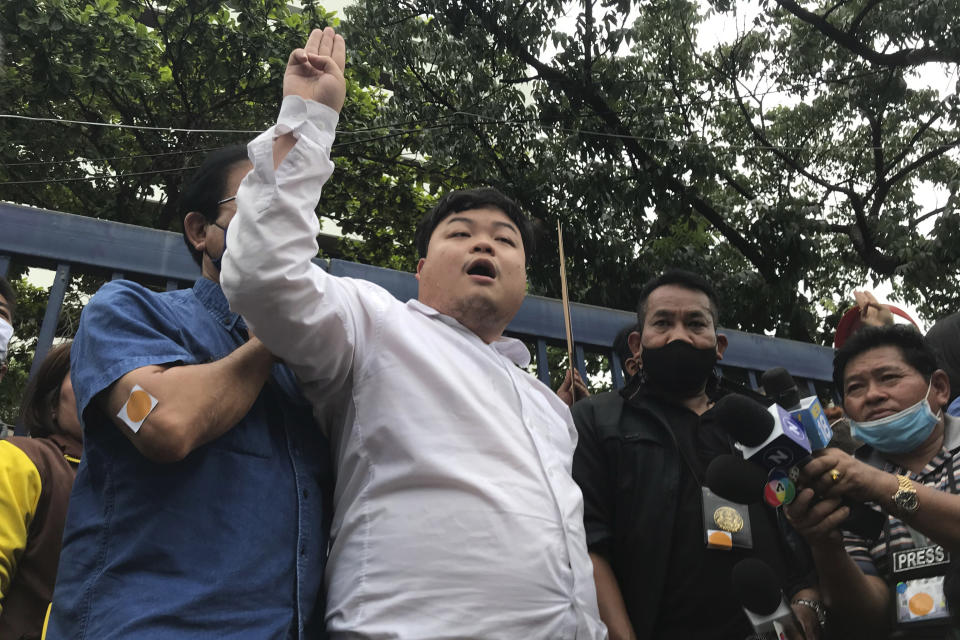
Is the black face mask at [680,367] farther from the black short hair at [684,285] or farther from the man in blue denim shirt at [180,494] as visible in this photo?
the man in blue denim shirt at [180,494]

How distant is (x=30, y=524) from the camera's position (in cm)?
216

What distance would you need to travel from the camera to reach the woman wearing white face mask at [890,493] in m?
1.91

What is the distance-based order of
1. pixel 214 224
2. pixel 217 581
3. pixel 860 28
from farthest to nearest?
pixel 860 28 → pixel 214 224 → pixel 217 581

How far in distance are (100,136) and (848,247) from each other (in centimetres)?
954

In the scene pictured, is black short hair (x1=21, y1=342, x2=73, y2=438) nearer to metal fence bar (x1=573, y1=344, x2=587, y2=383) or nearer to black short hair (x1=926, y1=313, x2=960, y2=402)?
metal fence bar (x1=573, y1=344, x2=587, y2=383)

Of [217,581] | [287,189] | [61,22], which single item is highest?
[61,22]

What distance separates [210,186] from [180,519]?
843mm

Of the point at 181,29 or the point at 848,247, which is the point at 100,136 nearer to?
the point at 181,29

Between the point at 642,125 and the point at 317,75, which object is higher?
the point at 642,125

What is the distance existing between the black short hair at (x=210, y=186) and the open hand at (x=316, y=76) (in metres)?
0.32

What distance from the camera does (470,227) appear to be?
223 centimetres

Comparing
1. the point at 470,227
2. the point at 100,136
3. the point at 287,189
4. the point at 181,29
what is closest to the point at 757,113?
the point at 181,29

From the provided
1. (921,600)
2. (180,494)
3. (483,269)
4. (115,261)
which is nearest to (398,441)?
(180,494)

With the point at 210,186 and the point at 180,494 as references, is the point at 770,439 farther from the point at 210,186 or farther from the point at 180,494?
the point at 210,186
